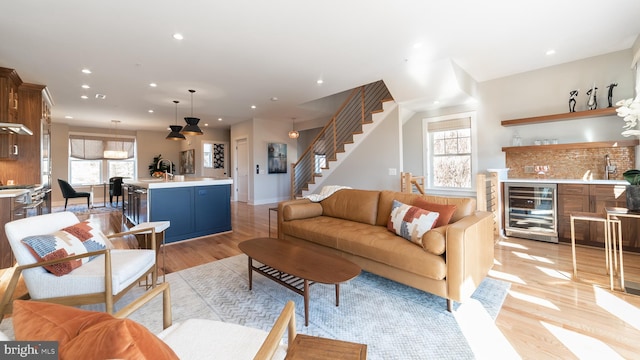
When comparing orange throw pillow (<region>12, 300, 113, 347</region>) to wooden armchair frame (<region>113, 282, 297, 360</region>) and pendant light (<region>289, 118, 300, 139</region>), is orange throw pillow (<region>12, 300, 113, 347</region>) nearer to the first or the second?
wooden armchair frame (<region>113, 282, 297, 360</region>)

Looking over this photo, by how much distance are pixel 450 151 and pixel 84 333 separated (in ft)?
20.4

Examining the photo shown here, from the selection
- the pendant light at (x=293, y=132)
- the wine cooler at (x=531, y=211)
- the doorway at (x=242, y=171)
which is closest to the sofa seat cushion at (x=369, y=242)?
the wine cooler at (x=531, y=211)

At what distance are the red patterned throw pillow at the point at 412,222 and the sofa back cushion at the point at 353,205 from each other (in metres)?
0.38

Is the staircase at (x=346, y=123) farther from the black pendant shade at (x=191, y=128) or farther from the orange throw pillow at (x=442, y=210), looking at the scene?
the orange throw pillow at (x=442, y=210)

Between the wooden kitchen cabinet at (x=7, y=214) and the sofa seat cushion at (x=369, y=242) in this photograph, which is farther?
the wooden kitchen cabinet at (x=7, y=214)

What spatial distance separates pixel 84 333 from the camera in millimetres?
626

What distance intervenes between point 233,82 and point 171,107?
2743mm

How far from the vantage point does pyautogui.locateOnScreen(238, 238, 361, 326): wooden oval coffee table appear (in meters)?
1.94

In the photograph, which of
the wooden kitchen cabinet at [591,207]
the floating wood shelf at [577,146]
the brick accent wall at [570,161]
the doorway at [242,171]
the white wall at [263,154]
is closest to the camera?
the wooden kitchen cabinet at [591,207]

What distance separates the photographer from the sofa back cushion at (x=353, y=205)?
130 inches

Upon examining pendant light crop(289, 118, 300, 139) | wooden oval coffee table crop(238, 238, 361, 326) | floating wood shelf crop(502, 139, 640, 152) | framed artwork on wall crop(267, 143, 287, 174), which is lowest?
wooden oval coffee table crop(238, 238, 361, 326)

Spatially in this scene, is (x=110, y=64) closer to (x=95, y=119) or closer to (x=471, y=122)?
(x=95, y=119)

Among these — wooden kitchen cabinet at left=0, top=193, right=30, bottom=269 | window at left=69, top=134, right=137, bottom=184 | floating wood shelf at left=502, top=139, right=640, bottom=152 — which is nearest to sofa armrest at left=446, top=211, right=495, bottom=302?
floating wood shelf at left=502, top=139, right=640, bottom=152

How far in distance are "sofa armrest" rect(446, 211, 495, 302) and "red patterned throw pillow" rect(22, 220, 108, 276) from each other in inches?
107
